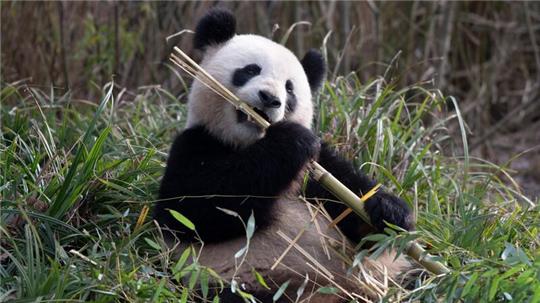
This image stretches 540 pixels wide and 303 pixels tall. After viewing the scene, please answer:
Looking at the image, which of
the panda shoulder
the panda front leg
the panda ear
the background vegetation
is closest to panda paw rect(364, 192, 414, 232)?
the panda front leg

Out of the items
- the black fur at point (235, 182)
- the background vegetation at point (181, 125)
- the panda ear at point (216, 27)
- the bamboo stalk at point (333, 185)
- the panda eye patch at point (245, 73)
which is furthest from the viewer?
the panda ear at point (216, 27)

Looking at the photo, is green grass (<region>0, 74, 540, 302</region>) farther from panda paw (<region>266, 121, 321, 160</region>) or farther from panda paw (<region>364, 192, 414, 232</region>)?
panda paw (<region>266, 121, 321, 160</region>)

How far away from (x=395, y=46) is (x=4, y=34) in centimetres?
395

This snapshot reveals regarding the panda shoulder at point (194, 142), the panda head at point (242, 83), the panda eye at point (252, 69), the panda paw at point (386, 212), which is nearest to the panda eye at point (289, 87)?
the panda head at point (242, 83)

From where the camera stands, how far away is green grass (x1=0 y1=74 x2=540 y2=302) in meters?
3.38

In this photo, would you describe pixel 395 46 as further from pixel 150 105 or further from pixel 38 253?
pixel 38 253

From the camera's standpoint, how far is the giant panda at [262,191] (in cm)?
381

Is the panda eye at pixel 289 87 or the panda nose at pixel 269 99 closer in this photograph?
the panda nose at pixel 269 99

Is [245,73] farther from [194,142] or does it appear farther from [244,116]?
[194,142]

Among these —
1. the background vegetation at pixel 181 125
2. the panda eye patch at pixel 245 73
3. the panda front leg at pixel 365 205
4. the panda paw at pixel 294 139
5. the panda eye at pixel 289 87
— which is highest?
the panda eye patch at pixel 245 73

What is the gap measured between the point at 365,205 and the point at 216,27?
1.16m

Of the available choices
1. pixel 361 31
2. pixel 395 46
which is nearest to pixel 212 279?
pixel 361 31

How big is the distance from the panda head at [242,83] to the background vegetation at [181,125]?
19.0 inches

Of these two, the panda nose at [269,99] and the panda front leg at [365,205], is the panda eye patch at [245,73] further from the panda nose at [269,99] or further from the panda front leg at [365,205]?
the panda front leg at [365,205]
